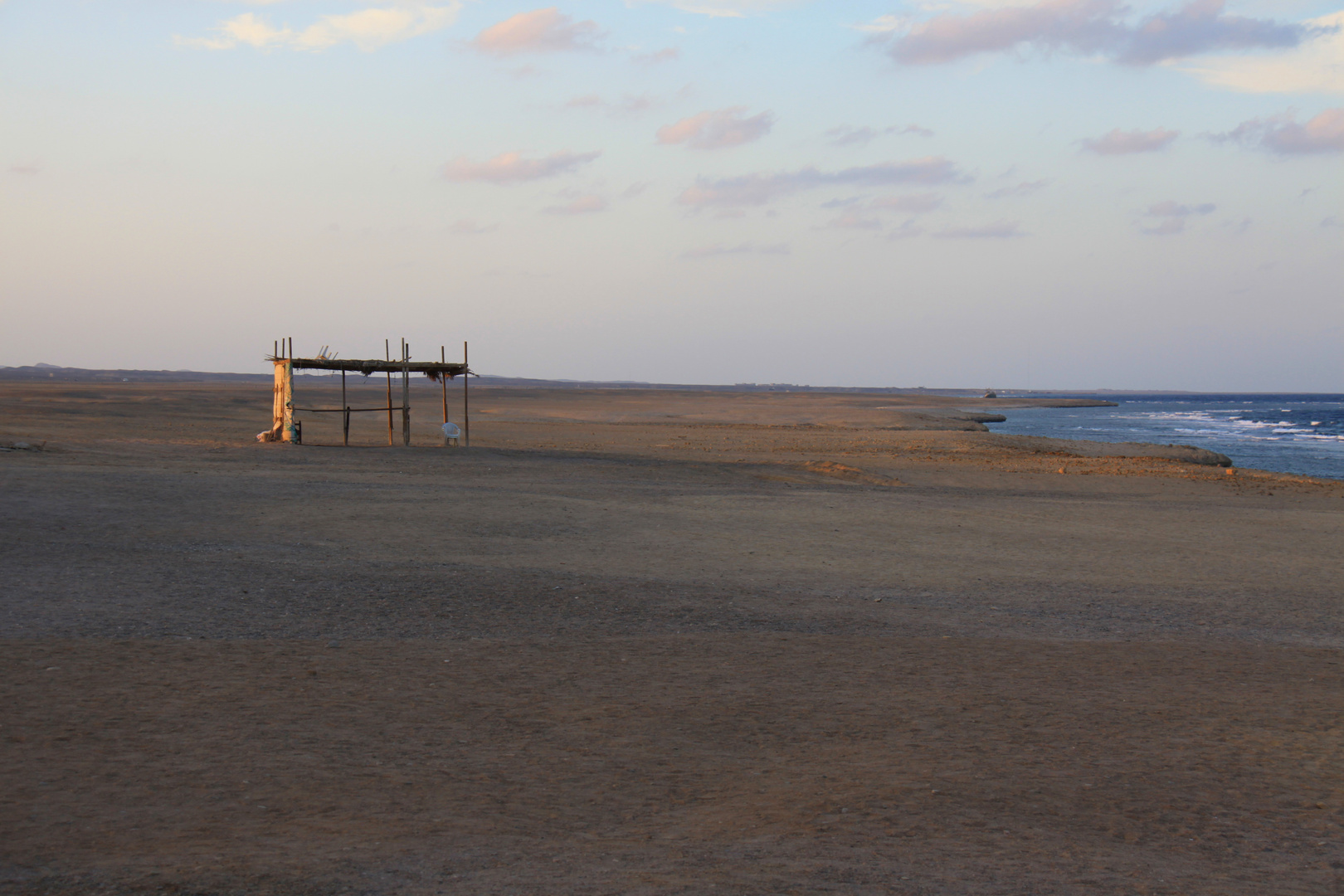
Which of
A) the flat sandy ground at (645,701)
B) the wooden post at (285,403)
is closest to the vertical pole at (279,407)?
the wooden post at (285,403)

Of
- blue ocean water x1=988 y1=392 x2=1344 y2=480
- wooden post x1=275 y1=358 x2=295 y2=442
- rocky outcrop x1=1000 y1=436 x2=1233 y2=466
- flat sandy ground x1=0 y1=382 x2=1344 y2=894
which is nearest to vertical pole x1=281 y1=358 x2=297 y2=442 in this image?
wooden post x1=275 y1=358 x2=295 y2=442

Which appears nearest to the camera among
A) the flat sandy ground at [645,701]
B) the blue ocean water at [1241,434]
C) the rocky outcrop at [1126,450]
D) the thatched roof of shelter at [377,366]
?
the flat sandy ground at [645,701]

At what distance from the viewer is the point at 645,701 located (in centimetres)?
695

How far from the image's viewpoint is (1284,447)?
165 feet

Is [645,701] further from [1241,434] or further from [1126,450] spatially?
[1241,434]

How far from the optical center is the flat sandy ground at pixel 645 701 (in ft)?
15.0

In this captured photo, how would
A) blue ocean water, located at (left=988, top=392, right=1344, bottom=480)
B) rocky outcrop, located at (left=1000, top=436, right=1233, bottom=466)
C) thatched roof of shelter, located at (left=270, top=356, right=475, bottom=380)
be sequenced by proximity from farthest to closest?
A: blue ocean water, located at (left=988, top=392, right=1344, bottom=480)
rocky outcrop, located at (left=1000, top=436, right=1233, bottom=466)
thatched roof of shelter, located at (left=270, top=356, right=475, bottom=380)

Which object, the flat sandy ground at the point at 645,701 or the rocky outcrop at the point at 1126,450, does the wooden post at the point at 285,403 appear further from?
the rocky outcrop at the point at 1126,450

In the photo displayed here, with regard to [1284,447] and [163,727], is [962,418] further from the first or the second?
[163,727]

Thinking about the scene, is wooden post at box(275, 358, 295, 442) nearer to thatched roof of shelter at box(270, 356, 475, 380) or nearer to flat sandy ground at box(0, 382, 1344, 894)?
thatched roof of shelter at box(270, 356, 475, 380)

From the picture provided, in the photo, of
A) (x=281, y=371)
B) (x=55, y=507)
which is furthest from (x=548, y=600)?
(x=281, y=371)

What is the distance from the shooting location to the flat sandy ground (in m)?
4.57

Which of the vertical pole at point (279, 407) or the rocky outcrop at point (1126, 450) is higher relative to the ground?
the vertical pole at point (279, 407)

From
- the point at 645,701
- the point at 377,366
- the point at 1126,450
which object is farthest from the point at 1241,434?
the point at 645,701
